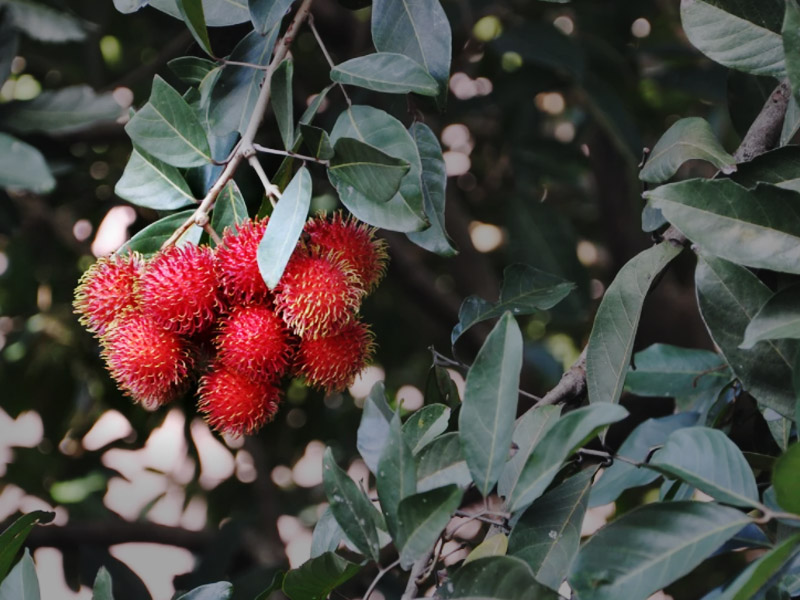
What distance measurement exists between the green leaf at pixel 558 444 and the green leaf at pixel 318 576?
0.12 meters

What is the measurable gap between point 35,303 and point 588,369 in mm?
1263

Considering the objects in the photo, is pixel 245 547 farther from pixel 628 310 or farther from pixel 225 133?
pixel 628 310

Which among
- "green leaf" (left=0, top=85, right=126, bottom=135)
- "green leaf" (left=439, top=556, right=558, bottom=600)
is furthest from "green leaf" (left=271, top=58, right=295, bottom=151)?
"green leaf" (left=0, top=85, right=126, bottom=135)

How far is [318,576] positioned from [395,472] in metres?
0.11

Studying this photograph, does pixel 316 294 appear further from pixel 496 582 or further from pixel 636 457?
pixel 636 457

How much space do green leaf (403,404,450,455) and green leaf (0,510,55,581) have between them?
1.05ft

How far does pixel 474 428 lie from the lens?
0.53 metres

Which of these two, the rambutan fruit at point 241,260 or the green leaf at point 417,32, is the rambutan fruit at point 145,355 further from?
the green leaf at point 417,32

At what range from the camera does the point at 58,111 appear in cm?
121

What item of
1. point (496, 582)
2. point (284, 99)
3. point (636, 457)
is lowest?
point (636, 457)

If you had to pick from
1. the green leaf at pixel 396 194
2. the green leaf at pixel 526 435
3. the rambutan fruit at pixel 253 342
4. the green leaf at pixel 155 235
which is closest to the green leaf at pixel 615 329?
the green leaf at pixel 526 435

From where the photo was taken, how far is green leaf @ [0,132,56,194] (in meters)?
1.05

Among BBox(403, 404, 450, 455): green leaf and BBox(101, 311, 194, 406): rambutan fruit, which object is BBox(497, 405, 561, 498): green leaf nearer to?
BBox(403, 404, 450, 455): green leaf

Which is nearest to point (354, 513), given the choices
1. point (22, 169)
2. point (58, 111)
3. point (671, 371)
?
point (671, 371)
